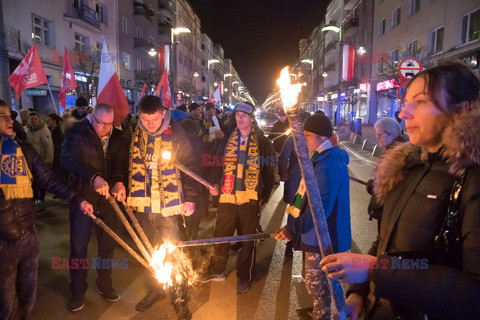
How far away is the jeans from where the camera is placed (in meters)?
2.82

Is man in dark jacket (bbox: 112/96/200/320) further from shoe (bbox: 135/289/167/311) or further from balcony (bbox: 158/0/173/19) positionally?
balcony (bbox: 158/0/173/19)

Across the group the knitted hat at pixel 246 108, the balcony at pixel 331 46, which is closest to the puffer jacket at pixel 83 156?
the knitted hat at pixel 246 108

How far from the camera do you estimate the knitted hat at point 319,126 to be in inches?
121

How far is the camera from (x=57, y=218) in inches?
263

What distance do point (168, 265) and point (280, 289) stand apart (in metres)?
1.78

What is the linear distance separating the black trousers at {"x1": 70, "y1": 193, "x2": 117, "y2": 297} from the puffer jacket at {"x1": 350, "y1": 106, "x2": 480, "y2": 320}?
10.2ft

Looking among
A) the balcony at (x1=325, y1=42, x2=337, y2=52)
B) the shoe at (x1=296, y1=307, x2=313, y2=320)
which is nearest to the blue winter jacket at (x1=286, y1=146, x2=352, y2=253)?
the shoe at (x1=296, y1=307, x2=313, y2=320)

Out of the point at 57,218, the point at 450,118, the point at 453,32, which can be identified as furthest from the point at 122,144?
the point at 453,32

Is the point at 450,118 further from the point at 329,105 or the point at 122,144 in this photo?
the point at 329,105

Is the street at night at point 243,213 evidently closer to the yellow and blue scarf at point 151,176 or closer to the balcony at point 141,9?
the yellow and blue scarf at point 151,176

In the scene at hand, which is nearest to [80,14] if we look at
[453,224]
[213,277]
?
[213,277]

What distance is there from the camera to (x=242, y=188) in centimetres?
415

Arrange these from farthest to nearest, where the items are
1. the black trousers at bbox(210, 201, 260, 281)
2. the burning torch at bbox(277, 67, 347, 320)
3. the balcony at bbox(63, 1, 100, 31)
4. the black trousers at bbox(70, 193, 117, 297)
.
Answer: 1. the balcony at bbox(63, 1, 100, 31)
2. the black trousers at bbox(210, 201, 260, 281)
3. the black trousers at bbox(70, 193, 117, 297)
4. the burning torch at bbox(277, 67, 347, 320)

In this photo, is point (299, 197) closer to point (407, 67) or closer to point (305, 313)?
point (305, 313)
